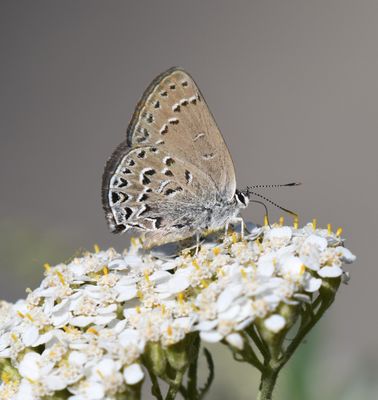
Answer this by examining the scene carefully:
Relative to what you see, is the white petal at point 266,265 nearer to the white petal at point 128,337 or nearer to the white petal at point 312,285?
the white petal at point 312,285

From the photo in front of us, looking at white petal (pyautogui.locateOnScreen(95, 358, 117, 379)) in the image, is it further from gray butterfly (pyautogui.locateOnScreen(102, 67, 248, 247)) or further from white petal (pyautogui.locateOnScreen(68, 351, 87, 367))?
gray butterfly (pyautogui.locateOnScreen(102, 67, 248, 247))

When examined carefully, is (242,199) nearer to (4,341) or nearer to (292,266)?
(292,266)

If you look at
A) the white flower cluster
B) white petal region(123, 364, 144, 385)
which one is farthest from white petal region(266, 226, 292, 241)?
white petal region(123, 364, 144, 385)

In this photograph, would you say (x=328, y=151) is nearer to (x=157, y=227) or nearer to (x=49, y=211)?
(x=49, y=211)

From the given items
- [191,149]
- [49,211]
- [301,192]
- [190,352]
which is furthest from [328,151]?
[190,352]

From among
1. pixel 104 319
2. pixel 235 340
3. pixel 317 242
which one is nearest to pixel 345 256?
pixel 317 242

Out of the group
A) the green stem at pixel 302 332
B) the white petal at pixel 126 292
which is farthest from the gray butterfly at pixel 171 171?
the green stem at pixel 302 332
